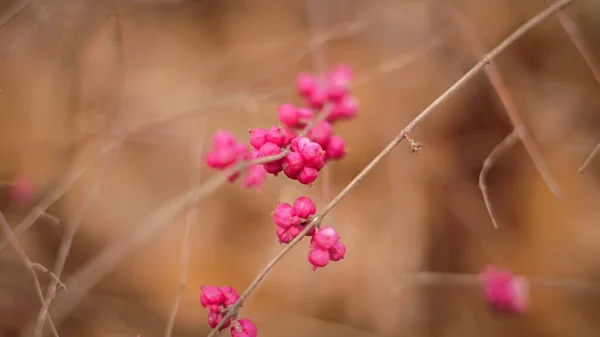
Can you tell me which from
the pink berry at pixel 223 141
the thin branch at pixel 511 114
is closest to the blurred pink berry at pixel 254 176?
the pink berry at pixel 223 141

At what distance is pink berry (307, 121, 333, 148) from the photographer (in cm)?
96

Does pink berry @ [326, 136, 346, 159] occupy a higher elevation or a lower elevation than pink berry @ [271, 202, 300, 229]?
higher

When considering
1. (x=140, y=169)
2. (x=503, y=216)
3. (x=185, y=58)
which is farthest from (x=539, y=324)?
(x=185, y=58)

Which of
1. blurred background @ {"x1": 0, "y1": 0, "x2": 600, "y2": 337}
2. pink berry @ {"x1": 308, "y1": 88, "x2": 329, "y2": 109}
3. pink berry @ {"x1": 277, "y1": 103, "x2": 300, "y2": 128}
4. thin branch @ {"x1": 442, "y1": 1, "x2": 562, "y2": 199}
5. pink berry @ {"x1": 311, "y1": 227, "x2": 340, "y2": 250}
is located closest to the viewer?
pink berry @ {"x1": 311, "y1": 227, "x2": 340, "y2": 250}

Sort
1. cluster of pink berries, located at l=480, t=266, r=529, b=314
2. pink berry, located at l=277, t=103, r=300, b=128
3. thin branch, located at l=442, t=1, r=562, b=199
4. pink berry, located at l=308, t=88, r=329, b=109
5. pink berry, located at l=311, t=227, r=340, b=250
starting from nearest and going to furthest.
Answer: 1. pink berry, located at l=311, t=227, r=340, b=250
2. thin branch, located at l=442, t=1, r=562, b=199
3. pink berry, located at l=277, t=103, r=300, b=128
4. pink berry, located at l=308, t=88, r=329, b=109
5. cluster of pink berries, located at l=480, t=266, r=529, b=314

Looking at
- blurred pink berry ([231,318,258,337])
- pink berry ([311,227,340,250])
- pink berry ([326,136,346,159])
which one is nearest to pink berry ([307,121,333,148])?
pink berry ([326,136,346,159])

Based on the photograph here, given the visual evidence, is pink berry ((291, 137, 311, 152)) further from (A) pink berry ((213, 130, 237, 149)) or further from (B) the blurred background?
(B) the blurred background

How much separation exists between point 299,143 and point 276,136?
0.05 m

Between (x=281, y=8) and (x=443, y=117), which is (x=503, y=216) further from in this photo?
(x=281, y=8)

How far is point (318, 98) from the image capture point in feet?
4.10

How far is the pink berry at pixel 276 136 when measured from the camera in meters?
0.83

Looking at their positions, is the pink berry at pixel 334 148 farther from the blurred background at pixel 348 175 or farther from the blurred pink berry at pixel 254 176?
the blurred background at pixel 348 175

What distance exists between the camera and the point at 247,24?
2285mm

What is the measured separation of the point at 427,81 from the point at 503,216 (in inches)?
23.3
